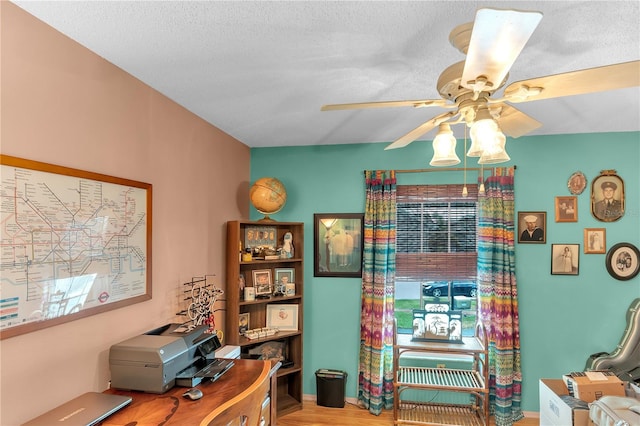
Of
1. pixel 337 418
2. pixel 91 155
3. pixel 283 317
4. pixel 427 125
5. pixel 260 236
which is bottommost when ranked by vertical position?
pixel 337 418

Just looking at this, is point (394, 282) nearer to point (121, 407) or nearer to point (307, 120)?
point (307, 120)

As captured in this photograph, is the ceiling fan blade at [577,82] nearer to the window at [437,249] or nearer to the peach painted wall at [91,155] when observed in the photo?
the peach painted wall at [91,155]

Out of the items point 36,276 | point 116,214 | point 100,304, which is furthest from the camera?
point 116,214

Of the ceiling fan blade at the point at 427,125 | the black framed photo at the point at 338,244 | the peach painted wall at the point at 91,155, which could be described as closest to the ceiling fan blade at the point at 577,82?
the ceiling fan blade at the point at 427,125

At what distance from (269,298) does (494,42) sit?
9.15 feet

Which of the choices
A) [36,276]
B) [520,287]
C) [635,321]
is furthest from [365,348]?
[36,276]

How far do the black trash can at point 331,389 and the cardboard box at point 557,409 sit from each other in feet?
5.27

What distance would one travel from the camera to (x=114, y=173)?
6.19ft

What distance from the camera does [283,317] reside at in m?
3.44

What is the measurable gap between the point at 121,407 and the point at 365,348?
2292mm

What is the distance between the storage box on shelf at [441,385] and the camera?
296 centimetres

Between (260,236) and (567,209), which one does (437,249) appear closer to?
(567,209)

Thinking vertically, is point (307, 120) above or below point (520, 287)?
above

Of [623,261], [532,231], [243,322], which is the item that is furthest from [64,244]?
[623,261]
